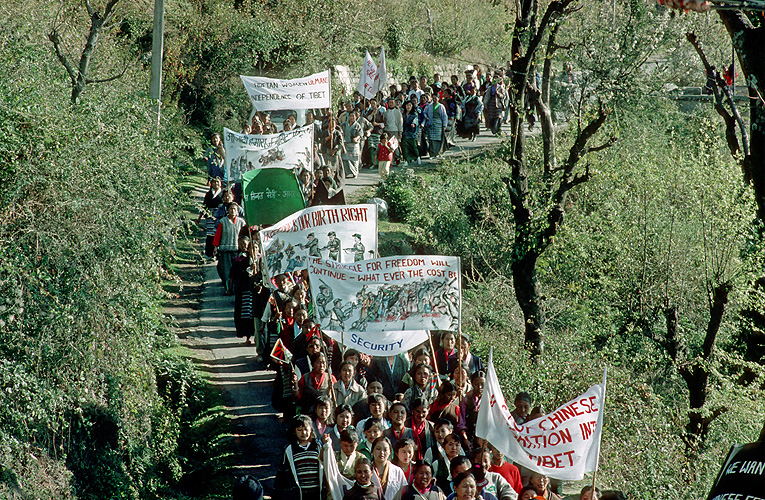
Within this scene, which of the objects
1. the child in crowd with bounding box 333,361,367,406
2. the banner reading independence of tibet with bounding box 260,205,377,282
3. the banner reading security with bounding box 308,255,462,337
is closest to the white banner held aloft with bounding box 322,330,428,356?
the banner reading security with bounding box 308,255,462,337

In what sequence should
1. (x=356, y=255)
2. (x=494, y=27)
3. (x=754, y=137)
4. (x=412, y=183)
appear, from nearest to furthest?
(x=754, y=137) < (x=356, y=255) < (x=412, y=183) < (x=494, y=27)

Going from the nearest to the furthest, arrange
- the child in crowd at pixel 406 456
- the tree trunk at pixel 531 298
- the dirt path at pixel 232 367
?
the child in crowd at pixel 406 456, the dirt path at pixel 232 367, the tree trunk at pixel 531 298

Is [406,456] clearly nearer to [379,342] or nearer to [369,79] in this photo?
[379,342]

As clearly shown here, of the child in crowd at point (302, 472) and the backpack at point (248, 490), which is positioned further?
the child in crowd at point (302, 472)

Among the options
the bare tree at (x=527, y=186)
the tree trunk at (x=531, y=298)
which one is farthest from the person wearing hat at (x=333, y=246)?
the tree trunk at (x=531, y=298)

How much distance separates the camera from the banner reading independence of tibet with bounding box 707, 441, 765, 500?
643cm

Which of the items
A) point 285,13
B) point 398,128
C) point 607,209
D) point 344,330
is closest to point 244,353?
point 344,330

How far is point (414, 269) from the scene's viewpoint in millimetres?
9516

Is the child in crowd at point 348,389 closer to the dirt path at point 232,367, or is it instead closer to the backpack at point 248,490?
the dirt path at point 232,367

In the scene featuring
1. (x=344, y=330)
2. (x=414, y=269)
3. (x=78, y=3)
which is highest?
(x=78, y=3)

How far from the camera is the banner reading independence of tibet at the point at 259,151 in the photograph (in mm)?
15289

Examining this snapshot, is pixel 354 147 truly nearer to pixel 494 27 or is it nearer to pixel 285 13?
pixel 285 13

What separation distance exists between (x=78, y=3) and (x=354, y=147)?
7.65m

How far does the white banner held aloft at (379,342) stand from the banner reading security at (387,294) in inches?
5.1
